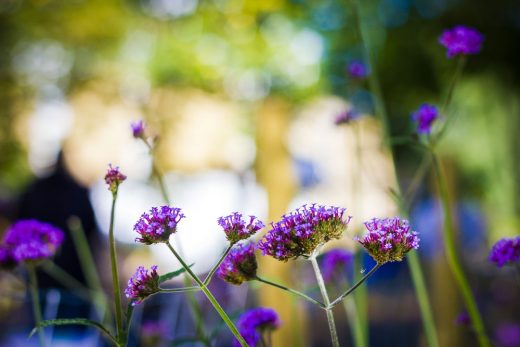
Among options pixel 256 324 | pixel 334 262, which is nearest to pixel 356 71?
pixel 334 262

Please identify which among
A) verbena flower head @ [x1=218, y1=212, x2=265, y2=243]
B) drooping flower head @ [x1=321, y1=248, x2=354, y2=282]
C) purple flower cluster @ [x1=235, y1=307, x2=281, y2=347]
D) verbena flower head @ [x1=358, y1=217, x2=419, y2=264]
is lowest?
purple flower cluster @ [x1=235, y1=307, x2=281, y2=347]

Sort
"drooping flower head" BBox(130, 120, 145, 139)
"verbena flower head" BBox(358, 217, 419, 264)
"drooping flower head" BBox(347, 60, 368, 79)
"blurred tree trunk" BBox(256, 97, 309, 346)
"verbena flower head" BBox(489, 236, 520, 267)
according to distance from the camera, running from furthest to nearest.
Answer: "blurred tree trunk" BBox(256, 97, 309, 346) → "drooping flower head" BBox(347, 60, 368, 79) → "drooping flower head" BBox(130, 120, 145, 139) → "verbena flower head" BBox(489, 236, 520, 267) → "verbena flower head" BBox(358, 217, 419, 264)

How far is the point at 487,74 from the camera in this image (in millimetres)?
4887

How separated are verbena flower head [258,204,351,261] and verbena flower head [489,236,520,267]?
1.11 ft

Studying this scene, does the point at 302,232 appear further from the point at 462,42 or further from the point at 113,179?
the point at 462,42

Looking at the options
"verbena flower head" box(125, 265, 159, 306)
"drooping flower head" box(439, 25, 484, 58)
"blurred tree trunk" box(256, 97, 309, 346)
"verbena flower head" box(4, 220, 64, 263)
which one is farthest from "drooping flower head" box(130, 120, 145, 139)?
"blurred tree trunk" box(256, 97, 309, 346)

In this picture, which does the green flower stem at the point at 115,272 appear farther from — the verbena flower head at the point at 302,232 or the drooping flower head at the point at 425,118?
the drooping flower head at the point at 425,118

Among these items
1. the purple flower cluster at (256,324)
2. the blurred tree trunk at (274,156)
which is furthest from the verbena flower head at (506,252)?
the blurred tree trunk at (274,156)

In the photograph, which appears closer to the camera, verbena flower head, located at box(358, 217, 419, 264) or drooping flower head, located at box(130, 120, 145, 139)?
verbena flower head, located at box(358, 217, 419, 264)

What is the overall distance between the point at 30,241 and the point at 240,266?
19.5 inches

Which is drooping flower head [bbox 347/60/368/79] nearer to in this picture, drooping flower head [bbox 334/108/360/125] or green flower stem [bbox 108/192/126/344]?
drooping flower head [bbox 334/108/360/125]

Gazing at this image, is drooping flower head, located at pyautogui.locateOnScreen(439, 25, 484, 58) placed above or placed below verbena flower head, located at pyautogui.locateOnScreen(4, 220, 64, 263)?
above

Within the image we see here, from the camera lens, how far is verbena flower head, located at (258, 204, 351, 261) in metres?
0.73

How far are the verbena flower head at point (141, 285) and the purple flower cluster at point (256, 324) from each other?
243 mm
